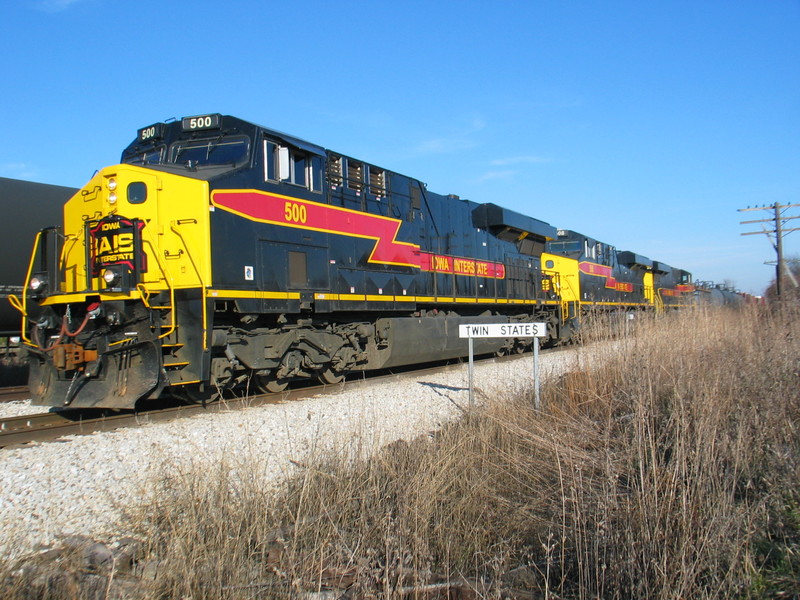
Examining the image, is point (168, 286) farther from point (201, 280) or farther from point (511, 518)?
point (511, 518)

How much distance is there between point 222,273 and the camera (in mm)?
7512

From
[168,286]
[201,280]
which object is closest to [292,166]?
[201,280]

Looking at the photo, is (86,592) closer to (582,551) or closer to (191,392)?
(582,551)

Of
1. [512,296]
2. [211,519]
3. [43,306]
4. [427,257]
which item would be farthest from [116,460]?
[512,296]

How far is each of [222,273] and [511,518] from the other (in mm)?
5063

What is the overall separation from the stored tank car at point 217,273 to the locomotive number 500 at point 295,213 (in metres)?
0.02

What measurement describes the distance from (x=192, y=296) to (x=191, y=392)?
1.42 meters

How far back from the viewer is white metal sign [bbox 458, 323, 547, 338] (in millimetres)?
6977

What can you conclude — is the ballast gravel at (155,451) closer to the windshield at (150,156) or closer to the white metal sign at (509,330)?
the white metal sign at (509,330)

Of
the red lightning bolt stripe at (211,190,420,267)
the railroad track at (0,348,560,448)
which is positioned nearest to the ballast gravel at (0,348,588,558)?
the railroad track at (0,348,560,448)

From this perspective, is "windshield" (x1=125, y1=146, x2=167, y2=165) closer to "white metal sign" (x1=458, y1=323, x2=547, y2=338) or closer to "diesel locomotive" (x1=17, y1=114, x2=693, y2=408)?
"diesel locomotive" (x1=17, y1=114, x2=693, y2=408)

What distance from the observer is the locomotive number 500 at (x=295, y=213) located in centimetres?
849

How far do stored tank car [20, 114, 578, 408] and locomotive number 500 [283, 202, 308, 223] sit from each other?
20mm

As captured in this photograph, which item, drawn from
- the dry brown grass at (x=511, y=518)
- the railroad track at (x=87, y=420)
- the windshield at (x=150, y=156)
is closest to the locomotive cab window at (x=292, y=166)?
the windshield at (x=150, y=156)
